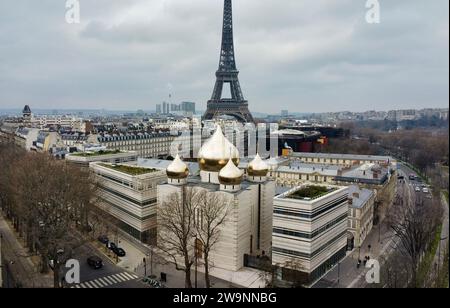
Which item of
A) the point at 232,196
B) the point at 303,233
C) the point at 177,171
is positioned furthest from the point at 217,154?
the point at 303,233

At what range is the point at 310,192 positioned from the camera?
2664 cm

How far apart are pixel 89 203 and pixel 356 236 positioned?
2169cm

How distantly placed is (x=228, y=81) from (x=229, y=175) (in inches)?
2939

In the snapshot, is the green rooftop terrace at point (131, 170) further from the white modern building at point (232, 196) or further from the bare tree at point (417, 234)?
the bare tree at point (417, 234)

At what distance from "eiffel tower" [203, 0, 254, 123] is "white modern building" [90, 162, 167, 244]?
62.4 meters

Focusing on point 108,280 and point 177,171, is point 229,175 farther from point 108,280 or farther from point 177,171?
point 108,280

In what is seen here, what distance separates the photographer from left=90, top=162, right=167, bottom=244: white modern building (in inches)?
1251

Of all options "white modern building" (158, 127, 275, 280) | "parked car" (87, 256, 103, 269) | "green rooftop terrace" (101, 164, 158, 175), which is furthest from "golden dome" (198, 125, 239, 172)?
"parked car" (87, 256, 103, 269)

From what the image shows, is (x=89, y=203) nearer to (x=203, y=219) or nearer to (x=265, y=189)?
(x=203, y=219)

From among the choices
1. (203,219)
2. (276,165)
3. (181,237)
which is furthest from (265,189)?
(276,165)

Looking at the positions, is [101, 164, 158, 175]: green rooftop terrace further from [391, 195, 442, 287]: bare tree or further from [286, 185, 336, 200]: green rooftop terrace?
[391, 195, 442, 287]: bare tree

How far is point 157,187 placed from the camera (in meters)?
30.1

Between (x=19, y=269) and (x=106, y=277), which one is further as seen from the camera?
(x=19, y=269)
